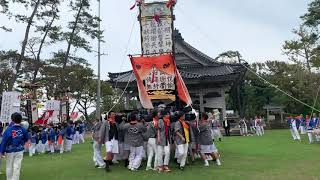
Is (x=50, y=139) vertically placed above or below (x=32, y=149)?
above

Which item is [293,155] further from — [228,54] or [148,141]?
[228,54]

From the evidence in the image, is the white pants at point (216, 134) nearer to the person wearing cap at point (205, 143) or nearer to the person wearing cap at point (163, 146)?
the person wearing cap at point (205, 143)

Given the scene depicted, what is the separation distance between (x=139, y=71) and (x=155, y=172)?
4.79 meters

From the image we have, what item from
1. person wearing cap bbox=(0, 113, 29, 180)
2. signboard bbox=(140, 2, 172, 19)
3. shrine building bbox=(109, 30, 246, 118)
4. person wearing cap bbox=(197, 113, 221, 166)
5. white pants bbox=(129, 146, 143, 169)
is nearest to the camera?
person wearing cap bbox=(0, 113, 29, 180)

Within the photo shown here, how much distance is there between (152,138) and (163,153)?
0.57 metres

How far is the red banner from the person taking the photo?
14.4 metres

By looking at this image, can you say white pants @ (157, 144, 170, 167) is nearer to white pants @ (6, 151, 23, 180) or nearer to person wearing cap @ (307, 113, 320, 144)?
white pants @ (6, 151, 23, 180)

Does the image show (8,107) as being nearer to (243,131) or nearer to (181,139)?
(181,139)

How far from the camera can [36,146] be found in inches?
762

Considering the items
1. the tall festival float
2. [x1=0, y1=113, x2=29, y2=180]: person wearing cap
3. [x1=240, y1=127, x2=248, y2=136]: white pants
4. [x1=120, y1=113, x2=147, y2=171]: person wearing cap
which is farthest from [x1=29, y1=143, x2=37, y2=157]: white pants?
[x1=240, y1=127, x2=248, y2=136]: white pants

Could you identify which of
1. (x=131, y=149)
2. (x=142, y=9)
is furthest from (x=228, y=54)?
(x=131, y=149)

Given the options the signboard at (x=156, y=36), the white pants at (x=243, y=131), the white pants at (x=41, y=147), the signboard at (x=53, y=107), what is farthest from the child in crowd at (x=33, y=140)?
the white pants at (x=243, y=131)

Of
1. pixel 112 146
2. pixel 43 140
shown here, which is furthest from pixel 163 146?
pixel 43 140

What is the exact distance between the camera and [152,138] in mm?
11664
